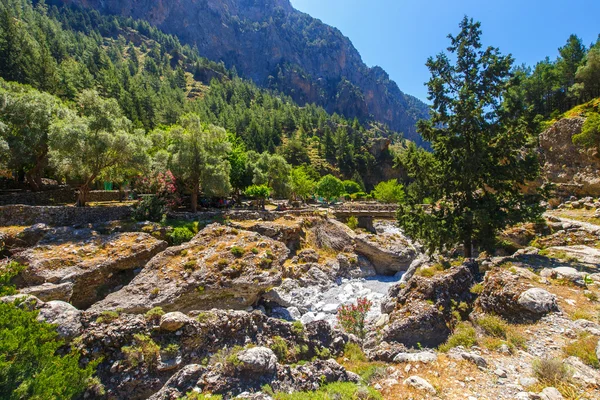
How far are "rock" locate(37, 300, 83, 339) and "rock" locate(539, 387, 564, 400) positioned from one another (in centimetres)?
1377

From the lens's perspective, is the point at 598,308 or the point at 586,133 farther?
the point at 586,133

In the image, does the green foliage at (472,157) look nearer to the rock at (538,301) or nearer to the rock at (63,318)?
the rock at (538,301)

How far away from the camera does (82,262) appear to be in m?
18.2

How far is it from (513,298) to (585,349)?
122 inches

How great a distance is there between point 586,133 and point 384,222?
1307 inches

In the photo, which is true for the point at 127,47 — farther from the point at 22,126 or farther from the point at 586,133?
the point at 586,133

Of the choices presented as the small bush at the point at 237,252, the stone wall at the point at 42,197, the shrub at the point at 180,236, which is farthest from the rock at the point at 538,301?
the stone wall at the point at 42,197

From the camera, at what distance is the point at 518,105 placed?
16.0m

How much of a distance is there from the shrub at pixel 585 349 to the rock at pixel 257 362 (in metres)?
8.87

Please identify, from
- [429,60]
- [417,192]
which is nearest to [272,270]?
[417,192]

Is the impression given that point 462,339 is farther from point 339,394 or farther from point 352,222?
point 352,222

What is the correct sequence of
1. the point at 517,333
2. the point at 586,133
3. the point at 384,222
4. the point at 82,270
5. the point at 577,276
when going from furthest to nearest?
1. the point at 384,222
2. the point at 586,133
3. the point at 82,270
4. the point at 577,276
5. the point at 517,333

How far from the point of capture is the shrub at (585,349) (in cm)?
713

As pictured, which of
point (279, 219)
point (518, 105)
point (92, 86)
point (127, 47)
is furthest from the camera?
point (127, 47)
